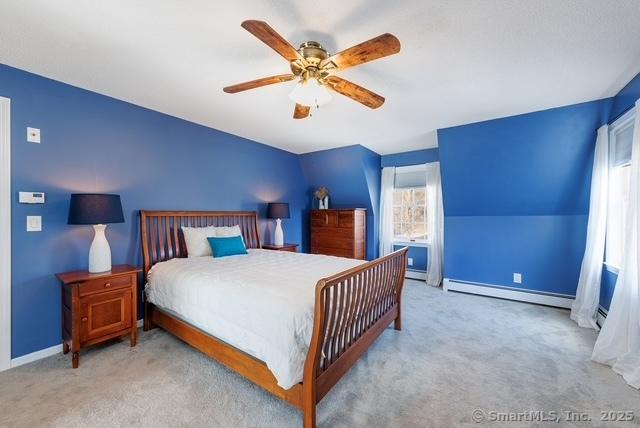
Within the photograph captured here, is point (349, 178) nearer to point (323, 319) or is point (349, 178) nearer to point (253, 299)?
point (253, 299)

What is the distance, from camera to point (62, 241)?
8.38 ft

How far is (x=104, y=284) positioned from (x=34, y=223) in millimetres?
854

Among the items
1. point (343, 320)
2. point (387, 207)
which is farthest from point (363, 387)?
point (387, 207)

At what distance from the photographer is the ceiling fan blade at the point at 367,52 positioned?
1.47 metres

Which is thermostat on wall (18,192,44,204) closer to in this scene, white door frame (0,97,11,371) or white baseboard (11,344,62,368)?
white door frame (0,97,11,371)

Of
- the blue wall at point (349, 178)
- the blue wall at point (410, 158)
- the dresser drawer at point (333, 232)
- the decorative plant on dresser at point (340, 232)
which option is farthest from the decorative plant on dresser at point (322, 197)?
the blue wall at point (410, 158)

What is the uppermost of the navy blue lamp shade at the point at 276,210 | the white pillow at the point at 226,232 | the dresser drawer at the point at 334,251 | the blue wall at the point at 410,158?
the blue wall at the point at 410,158

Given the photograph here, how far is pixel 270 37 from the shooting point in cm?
148

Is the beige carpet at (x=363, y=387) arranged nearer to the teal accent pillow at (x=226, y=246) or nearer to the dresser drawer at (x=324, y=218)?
the teal accent pillow at (x=226, y=246)

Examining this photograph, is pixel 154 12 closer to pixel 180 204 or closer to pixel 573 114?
pixel 180 204

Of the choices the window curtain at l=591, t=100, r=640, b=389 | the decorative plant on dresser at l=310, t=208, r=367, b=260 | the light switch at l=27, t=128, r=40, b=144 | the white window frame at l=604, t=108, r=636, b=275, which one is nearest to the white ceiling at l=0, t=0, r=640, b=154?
the white window frame at l=604, t=108, r=636, b=275

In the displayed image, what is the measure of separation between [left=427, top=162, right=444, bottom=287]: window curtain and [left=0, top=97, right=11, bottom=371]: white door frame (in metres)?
5.44

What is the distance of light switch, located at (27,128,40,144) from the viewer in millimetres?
2393

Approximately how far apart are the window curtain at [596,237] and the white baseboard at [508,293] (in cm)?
52
